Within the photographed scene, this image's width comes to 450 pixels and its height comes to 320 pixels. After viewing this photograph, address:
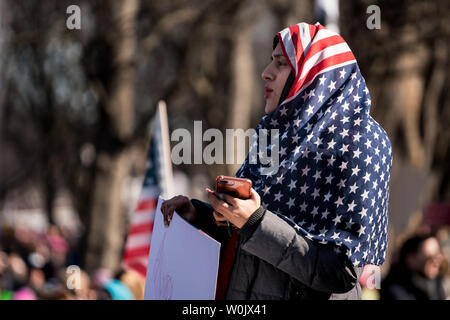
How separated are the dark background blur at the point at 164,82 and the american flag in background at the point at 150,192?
1.56m

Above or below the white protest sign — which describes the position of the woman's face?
above

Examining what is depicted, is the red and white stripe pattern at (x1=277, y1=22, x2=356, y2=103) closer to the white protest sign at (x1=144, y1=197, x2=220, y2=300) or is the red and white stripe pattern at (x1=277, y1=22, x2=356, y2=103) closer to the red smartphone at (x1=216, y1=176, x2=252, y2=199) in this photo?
the red smartphone at (x1=216, y1=176, x2=252, y2=199)

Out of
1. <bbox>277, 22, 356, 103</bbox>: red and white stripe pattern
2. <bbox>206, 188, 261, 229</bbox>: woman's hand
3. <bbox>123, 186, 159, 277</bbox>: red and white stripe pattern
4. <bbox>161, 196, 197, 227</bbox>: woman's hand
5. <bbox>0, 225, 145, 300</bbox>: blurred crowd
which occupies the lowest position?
<bbox>0, 225, 145, 300</bbox>: blurred crowd

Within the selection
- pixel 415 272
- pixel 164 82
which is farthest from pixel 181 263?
pixel 164 82

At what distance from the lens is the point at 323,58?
2.62m

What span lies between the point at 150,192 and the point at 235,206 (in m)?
3.72

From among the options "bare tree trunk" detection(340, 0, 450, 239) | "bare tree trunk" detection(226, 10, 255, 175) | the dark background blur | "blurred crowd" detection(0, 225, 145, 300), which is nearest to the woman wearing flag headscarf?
the dark background blur

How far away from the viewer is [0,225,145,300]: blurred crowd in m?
5.27

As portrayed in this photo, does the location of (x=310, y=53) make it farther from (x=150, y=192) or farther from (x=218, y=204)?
(x=150, y=192)

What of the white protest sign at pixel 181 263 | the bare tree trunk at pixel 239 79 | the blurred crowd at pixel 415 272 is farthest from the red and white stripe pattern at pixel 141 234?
the bare tree trunk at pixel 239 79

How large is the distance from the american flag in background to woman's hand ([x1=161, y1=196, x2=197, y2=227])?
289cm

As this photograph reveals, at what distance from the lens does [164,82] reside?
790 inches

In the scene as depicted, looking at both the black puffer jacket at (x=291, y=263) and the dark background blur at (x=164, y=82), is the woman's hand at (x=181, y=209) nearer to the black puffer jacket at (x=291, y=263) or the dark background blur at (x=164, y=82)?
the black puffer jacket at (x=291, y=263)
